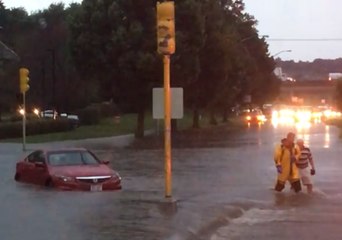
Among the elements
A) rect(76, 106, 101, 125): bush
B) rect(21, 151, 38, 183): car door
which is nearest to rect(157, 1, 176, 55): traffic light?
rect(21, 151, 38, 183): car door

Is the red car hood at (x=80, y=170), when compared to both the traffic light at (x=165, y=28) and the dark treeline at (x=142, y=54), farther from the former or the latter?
the dark treeline at (x=142, y=54)

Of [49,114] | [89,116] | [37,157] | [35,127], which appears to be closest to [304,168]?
[37,157]

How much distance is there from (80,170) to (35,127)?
4119 centimetres

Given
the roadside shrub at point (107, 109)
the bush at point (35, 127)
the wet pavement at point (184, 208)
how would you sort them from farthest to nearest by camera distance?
1. the roadside shrub at point (107, 109)
2. the bush at point (35, 127)
3. the wet pavement at point (184, 208)

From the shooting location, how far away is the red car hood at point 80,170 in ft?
→ 80.7

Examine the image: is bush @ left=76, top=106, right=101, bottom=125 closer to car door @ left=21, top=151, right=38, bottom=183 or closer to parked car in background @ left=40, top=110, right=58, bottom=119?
parked car in background @ left=40, top=110, right=58, bottom=119

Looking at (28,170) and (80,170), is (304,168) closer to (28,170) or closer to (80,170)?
(80,170)

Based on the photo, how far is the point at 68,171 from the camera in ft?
81.6

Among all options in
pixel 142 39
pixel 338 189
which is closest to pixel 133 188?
pixel 338 189

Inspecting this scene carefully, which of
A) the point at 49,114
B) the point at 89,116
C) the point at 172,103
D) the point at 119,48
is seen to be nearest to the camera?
the point at 172,103

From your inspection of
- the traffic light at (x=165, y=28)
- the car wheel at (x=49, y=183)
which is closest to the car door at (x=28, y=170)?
the car wheel at (x=49, y=183)

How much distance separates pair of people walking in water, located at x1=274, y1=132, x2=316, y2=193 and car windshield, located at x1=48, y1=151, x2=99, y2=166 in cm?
505

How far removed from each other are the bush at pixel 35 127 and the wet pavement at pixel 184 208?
1108 inches

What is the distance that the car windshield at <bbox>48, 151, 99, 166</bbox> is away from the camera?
25.9 meters
